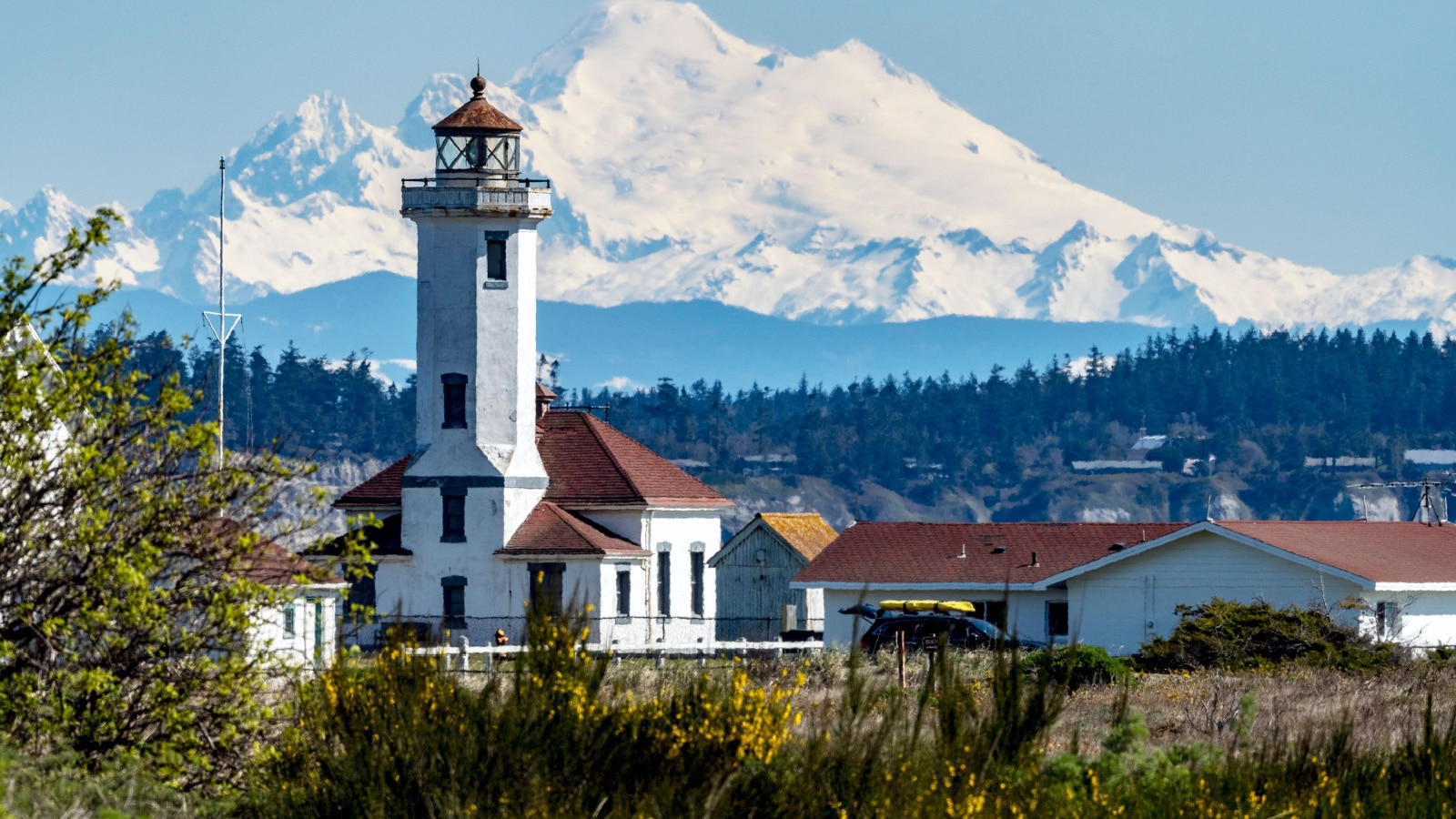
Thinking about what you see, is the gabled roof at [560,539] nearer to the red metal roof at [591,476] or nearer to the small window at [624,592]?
the small window at [624,592]

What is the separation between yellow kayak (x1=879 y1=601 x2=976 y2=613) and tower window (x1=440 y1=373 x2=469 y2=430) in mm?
16307

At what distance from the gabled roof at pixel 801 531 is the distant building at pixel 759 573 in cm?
3

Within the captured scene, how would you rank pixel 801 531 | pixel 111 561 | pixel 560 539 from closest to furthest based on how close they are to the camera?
1. pixel 111 561
2. pixel 560 539
3. pixel 801 531

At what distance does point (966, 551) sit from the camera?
55.6 metres

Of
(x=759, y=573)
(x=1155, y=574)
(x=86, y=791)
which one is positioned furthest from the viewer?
(x=759, y=573)

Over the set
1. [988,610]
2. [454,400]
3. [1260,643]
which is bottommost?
[1260,643]

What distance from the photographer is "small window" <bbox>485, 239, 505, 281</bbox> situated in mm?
62781

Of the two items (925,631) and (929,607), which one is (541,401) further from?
(925,631)

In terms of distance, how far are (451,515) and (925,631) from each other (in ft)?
67.9

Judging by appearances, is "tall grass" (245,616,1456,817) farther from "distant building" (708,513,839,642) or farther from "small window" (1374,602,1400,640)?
"distant building" (708,513,839,642)

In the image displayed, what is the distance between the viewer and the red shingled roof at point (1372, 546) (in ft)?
155

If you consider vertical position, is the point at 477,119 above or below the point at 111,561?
above

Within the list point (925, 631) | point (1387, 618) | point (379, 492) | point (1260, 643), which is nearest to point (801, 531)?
point (379, 492)

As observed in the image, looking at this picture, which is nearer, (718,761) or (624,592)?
(718,761)
